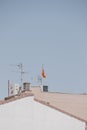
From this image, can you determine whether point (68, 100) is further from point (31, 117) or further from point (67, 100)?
point (31, 117)

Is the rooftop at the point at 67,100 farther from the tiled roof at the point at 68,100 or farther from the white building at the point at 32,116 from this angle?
the white building at the point at 32,116

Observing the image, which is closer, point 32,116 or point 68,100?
point 32,116

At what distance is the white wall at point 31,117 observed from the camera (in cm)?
2219

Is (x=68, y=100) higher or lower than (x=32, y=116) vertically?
higher

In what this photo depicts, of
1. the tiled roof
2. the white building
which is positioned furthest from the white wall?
the tiled roof

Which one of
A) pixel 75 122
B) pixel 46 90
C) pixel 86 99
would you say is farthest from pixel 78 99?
pixel 75 122

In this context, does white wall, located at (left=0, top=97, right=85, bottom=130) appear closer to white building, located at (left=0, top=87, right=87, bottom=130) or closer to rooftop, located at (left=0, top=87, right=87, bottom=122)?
white building, located at (left=0, top=87, right=87, bottom=130)

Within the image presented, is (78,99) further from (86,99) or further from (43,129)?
(43,129)

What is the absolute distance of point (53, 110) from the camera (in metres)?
23.5

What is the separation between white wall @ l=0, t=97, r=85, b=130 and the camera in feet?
72.8

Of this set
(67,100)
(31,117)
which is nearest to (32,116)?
(31,117)

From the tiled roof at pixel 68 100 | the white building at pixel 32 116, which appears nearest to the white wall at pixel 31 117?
the white building at pixel 32 116

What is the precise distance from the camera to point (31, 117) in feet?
74.2

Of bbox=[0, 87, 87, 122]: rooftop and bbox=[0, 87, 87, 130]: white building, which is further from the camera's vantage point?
bbox=[0, 87, 87, 122]: rooftop
